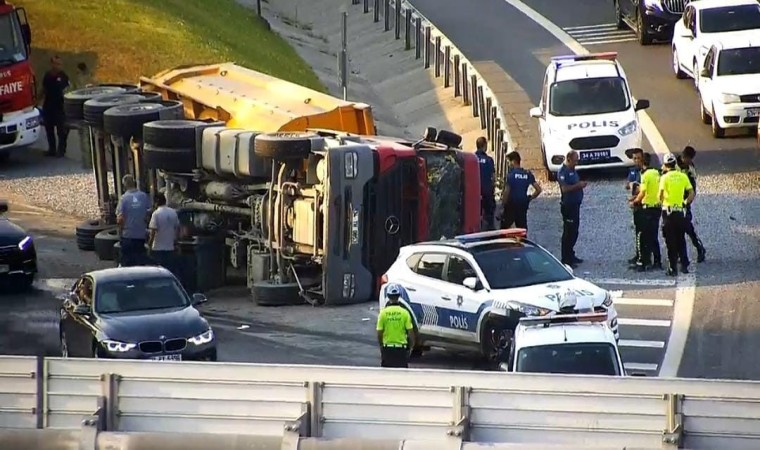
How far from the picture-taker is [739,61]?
3312cm

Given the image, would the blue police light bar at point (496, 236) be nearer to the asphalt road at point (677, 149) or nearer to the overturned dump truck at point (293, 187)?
the asphalt road at point (677, 149)

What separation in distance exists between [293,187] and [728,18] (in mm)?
14327

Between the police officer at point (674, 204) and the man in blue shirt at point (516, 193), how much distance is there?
81.7 inches

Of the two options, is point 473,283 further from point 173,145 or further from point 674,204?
point 173,145

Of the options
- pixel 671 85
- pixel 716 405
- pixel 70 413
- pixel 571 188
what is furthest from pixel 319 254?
pixel 671 85

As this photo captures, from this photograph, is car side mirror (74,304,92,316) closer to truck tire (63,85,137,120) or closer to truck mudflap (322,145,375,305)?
truck mudflap (322,145,375,305)

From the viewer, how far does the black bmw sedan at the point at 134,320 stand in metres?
19.8

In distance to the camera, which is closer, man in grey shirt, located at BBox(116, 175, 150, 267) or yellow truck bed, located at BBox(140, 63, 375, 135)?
man in grey shirt, located at BBox(116, 175, 150, 267)

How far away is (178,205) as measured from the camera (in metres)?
26.4

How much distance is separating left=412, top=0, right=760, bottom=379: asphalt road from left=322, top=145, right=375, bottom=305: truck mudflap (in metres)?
3.57

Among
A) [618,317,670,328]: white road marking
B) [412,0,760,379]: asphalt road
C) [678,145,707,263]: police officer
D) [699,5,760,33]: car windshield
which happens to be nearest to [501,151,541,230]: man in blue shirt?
[412,0,760,379]: asphalt road

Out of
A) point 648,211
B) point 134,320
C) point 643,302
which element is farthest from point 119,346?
point 648,211

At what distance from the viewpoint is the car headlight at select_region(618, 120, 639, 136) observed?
1193 inches

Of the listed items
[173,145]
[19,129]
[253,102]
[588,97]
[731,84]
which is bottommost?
[19,129]
